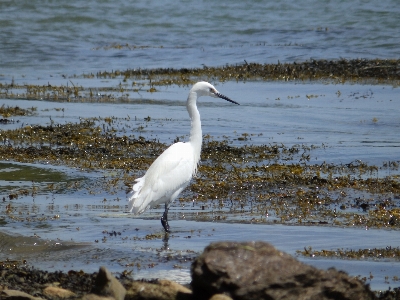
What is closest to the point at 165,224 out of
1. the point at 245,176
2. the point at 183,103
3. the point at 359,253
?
the point at 359,253

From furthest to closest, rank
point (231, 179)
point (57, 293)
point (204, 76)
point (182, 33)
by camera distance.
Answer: point (182, 33) < point (204, 76) < point (231, 179) < point (57, 293)

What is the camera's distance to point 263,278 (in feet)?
16.3

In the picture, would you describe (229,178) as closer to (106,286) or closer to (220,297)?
(106,286)

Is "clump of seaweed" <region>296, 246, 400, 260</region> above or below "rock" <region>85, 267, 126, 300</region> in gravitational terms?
below

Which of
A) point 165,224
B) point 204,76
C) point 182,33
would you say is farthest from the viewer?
point 182,33

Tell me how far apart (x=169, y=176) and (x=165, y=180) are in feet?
0.29

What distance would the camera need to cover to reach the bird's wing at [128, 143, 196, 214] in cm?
890

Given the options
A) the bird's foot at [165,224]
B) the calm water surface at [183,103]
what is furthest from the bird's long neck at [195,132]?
the bird's foot at [165,224]

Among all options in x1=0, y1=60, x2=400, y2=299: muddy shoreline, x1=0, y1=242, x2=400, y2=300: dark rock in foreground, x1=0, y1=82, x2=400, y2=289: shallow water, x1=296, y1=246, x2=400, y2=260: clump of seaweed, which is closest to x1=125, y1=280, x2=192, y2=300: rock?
x1=0, y1=242, x2=400, y2=300: dark rock in foreground

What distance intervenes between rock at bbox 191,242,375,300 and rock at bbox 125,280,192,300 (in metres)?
0.20

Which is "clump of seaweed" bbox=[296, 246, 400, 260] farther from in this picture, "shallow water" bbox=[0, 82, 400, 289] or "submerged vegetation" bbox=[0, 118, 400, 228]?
"submerged vegetation" bbox=[0, 118, 400, 228]

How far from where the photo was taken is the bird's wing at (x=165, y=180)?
8.90 m

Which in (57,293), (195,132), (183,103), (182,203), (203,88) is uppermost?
(203,88)

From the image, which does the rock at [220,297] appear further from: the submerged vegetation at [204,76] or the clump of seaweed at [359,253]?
the submerged vegetation at [204,76]
